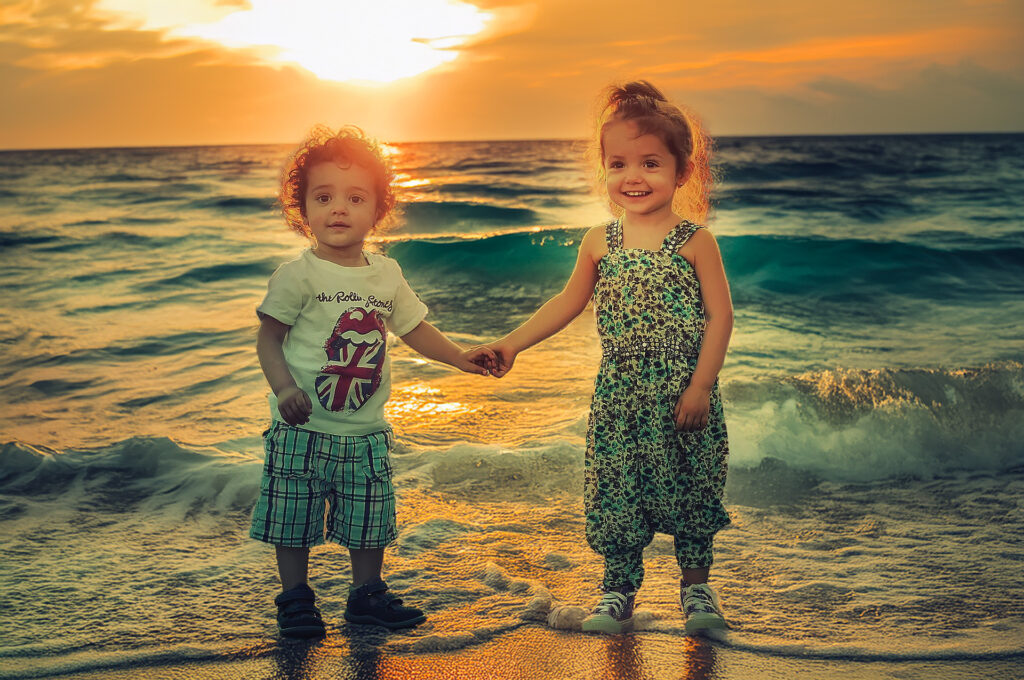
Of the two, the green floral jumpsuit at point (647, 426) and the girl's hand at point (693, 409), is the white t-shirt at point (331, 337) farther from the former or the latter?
the girl's hand at point (693, 409)

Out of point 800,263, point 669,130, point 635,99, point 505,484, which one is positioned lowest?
point 505,484

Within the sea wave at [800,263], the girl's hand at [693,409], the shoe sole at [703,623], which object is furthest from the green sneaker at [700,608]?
the sea wave at [800,263]

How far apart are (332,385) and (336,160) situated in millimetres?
702

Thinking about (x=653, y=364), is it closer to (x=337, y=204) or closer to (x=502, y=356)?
(x=502, y=356)

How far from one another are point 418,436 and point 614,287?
93.4 inches

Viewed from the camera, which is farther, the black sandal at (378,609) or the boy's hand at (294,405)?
the black sandal at (378,609)

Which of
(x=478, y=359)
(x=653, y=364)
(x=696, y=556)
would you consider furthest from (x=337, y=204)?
(x=696, y=556)

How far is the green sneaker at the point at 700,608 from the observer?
257 cm

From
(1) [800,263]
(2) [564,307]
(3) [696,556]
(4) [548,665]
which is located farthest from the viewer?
(1) [800,263]

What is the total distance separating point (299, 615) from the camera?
254 centimetres

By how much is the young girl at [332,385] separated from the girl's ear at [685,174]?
0.97m

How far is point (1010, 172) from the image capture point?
31.0 m

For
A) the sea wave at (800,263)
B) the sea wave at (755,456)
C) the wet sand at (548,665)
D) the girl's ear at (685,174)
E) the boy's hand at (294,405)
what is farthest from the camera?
the sea wave at (800,263)

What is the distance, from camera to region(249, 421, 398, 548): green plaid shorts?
256 centimetres
